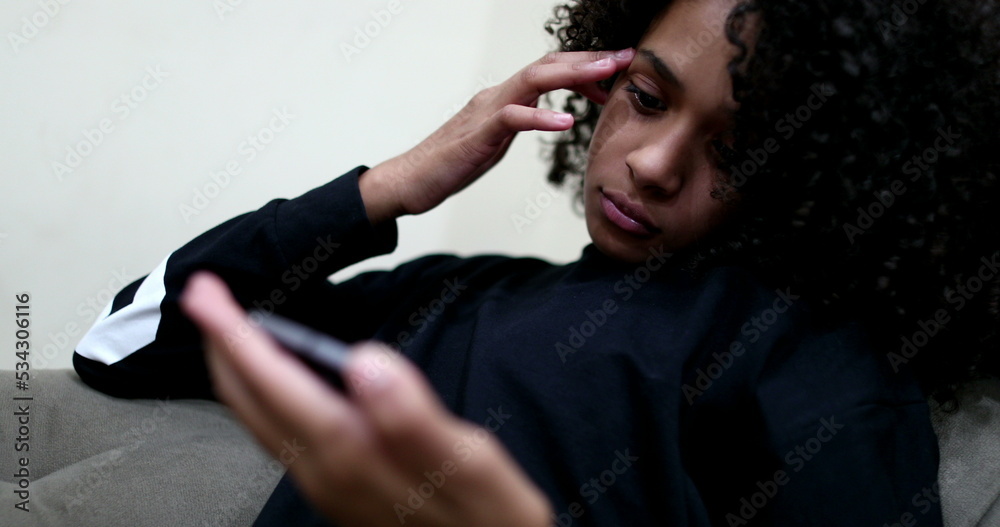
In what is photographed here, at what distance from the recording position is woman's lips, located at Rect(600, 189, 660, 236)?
2.10ft

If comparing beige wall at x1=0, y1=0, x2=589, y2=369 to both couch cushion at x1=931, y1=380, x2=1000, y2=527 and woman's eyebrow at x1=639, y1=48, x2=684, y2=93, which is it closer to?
woman's eyebrow at x1=639, y1=48, x2=684, y2=93

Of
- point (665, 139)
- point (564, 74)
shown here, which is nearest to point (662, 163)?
point (665, 139)

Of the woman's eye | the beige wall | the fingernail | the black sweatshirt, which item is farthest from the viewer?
the beige wall

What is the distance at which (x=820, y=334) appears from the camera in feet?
1.96

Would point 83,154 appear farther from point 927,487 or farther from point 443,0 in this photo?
point 927,487

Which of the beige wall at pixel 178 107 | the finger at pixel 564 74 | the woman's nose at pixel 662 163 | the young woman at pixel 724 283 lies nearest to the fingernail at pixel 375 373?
the young woman at pixel 724 283

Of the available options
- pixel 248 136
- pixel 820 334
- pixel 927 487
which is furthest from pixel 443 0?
pixel 927 487

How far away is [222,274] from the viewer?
69 centimetres

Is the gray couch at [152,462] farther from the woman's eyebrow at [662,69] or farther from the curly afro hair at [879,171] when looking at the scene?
the woman's eyebrow at [662,69]

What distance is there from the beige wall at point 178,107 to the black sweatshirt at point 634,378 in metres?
0.35

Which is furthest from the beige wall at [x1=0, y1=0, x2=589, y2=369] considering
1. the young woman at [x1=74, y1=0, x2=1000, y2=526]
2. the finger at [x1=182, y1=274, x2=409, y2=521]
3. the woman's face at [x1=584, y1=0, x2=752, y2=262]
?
the finger at [x1=182, y1=274, x2=409, y2=521]

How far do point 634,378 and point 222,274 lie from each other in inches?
16.6

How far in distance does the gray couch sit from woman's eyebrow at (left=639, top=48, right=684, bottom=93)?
39 cm

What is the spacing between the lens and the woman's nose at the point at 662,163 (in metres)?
0.60
